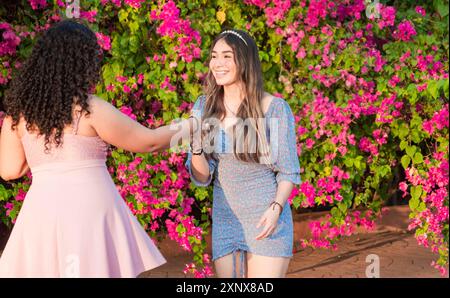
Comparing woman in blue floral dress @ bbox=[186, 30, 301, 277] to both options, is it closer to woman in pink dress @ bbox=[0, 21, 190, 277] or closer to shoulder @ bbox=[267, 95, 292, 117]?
shoulder @ bbox=[267, 95, 292, 117]

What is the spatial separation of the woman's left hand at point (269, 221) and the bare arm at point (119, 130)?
553mm

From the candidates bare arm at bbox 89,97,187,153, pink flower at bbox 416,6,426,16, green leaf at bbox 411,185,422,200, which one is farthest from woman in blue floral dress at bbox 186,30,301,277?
pink flower at bbox 416,6,426,16

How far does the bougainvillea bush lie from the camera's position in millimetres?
5562

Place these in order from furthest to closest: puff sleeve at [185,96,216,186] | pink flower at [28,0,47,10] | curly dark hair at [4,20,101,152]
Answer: pink flower at [28,0,47,10], puff sleeve at [185,96,216,186], curly dark hair at [4,20,101,152]

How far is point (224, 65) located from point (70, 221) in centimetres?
100

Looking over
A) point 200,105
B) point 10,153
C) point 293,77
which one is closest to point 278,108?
point 200,105

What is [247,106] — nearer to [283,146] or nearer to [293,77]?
[283,146]

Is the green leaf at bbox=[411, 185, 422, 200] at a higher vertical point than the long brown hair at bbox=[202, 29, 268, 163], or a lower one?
lower

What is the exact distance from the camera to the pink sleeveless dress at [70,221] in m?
3.29

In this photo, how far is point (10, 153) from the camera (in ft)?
11.3

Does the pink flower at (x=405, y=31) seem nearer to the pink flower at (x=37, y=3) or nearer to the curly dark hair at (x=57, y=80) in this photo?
the pink flower at (x=37, y=3)

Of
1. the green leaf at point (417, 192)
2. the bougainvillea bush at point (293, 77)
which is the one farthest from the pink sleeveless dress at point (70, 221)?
the green leaf at point (417, 192)
